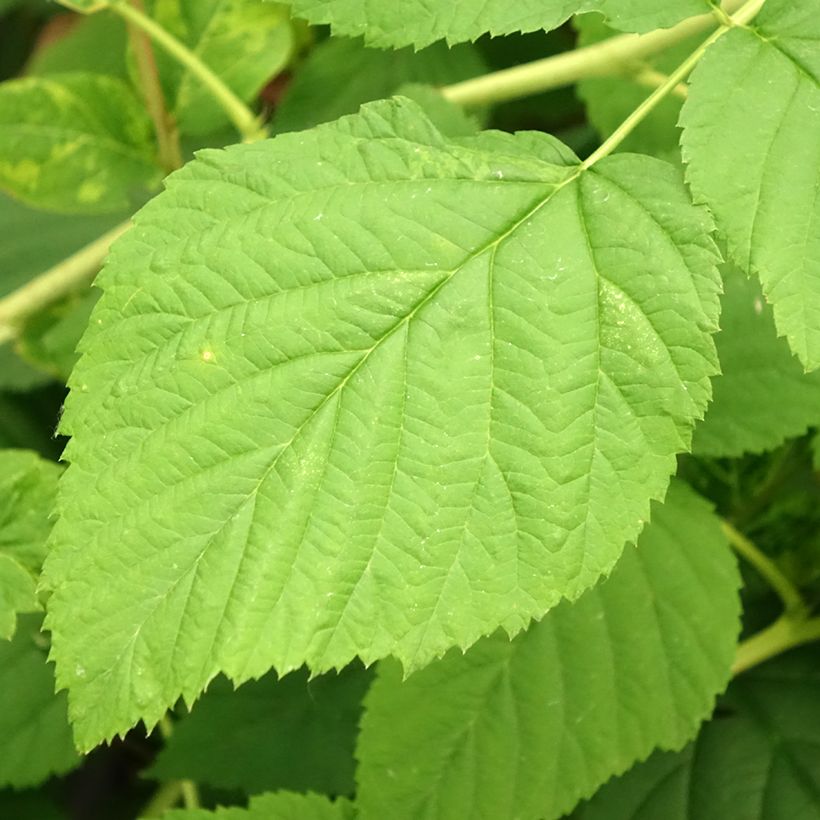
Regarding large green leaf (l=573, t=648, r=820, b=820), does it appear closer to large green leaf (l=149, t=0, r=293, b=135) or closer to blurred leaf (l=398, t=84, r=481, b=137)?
blurred leaf (l=398, t=84, r=481, b=137)

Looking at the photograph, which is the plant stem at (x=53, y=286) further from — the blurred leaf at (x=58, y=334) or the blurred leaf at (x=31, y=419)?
the blurred leaf at (x=31, y=419)

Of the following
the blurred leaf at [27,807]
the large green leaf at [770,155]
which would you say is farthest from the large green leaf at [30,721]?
the large green leaf at [770,155]

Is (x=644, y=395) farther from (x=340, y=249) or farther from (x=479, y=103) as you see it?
(x=479, y=103)

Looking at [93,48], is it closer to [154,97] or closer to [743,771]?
[154,97]

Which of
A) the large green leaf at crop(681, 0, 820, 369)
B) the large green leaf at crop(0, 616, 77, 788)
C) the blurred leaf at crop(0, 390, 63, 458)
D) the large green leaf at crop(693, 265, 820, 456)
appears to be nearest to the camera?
the large green leaf at crop(681, 0, 820, 369)

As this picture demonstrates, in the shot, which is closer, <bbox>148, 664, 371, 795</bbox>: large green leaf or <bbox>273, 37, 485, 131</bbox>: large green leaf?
<bbox>148, 664, 371, 795</bbox>: large green leaf

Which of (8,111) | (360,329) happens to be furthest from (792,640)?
(8,111)

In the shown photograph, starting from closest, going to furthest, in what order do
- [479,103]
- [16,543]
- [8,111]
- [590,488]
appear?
[590,488]
[16,543]
[479,103]
[8,111]

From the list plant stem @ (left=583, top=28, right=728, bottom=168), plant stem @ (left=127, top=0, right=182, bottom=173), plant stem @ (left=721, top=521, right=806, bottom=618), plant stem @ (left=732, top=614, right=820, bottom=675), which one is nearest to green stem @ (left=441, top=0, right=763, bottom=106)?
plant stem @ (left=583, top=28, right=728, bottom=168)
